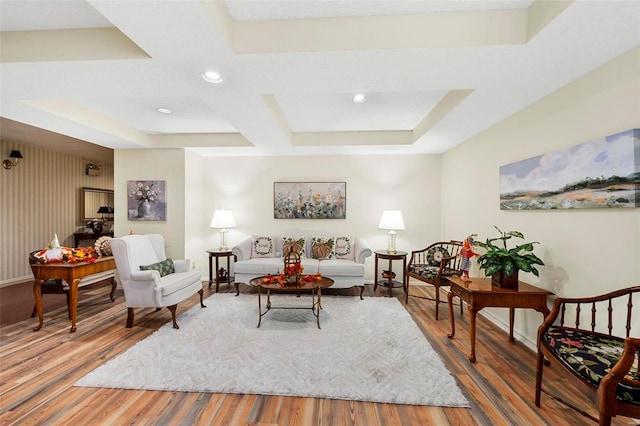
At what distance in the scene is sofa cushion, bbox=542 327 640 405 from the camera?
4.28ft

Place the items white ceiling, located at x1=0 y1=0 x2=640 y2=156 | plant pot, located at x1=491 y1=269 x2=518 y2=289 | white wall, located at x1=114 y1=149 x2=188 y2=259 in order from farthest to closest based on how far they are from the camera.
Answer: 1. white wall, located at x1=114 y1=149 x2=188 y2=259
2. plant pot, located at x1=491 y1=269 x2=518 y2=289
3. white ceiling, located at x1=0 y1=0 x2=640 y2=156

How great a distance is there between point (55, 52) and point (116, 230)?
3.62 metres

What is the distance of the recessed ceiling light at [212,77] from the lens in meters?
2.21

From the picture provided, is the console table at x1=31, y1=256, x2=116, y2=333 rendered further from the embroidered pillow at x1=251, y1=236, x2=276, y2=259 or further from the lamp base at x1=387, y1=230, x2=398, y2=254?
the lamp base at x1=387, y1=230, x2=398, y2=254

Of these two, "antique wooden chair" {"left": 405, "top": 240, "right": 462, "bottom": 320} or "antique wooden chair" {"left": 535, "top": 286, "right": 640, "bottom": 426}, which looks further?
"antique wooden chair" {"left": 405, "top": 240, "right": 462, "bottom": 320}

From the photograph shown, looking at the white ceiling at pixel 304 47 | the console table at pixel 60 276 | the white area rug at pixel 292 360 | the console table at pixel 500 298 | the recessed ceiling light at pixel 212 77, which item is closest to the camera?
the white ceiling at pixel 304 47

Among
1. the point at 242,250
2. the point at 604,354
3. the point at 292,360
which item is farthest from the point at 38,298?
the point at 604,354

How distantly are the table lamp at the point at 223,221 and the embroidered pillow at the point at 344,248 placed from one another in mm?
1929

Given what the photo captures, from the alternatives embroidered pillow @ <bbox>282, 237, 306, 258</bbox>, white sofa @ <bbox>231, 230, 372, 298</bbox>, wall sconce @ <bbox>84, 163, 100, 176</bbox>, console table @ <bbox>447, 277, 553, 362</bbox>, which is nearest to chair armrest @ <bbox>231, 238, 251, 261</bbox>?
white sofa @ <bbox>231, 230, 372, 298</bbox>

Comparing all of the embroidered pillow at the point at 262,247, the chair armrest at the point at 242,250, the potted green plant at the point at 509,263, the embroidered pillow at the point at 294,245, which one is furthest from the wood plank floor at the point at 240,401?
the embroidered pillow at the point at 294,245

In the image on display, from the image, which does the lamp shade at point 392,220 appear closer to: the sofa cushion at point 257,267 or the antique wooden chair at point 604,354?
the sofa cushion at point 257,267

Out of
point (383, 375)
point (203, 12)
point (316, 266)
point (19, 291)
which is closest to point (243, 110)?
point (203, 12)

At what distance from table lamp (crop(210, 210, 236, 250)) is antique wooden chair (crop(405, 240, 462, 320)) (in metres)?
3.15

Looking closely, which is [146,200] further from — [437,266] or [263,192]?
[437,266]
